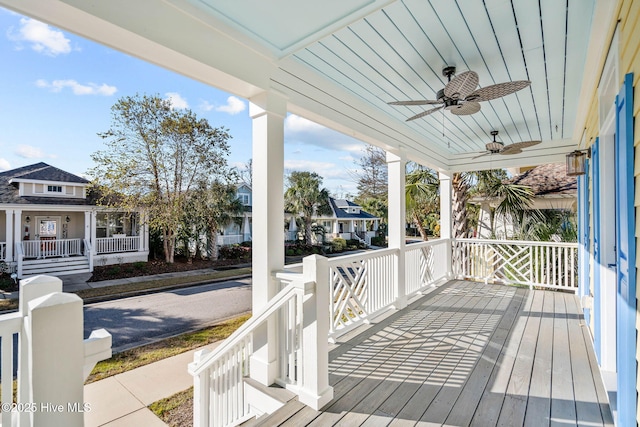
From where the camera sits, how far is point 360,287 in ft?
13.5

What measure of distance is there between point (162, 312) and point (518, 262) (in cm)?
797

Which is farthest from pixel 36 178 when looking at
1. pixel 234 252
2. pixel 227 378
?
pixel 227 378

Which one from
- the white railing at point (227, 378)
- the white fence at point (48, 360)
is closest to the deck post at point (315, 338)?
the white railing at point (227, 378)

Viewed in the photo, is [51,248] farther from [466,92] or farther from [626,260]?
[626,260]

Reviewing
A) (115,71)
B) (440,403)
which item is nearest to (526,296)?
(440,403)

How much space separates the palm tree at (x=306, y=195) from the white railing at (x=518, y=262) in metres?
11.6

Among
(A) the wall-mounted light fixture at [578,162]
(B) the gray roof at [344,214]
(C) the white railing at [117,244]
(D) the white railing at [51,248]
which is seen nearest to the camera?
(A) the wall-mounted light fixture at [578,162]

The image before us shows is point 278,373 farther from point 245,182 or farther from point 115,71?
point 245,182

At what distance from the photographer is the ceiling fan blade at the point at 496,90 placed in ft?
8.11

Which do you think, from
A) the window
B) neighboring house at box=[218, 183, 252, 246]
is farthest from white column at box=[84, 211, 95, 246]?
neighboring house at box=[218, 183, 252, 246]

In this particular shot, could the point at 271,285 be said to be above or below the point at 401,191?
below

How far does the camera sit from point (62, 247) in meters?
12.7

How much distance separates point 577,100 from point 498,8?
2.38 meters

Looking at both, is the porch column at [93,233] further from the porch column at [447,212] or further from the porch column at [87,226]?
the porch column at [447,212]
